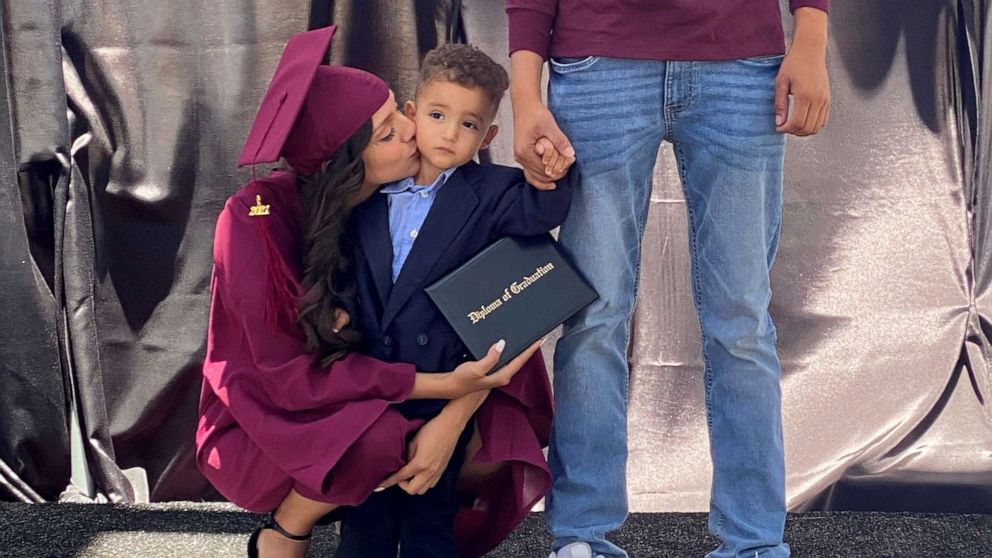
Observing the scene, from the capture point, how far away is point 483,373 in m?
1.78

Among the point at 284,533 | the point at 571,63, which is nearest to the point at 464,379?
the point at 284,533

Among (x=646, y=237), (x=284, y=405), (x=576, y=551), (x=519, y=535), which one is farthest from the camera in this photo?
(x=646, y=237)

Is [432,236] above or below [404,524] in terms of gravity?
above

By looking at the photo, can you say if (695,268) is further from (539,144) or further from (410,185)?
(410,185)

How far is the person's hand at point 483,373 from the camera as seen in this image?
5.83 feet

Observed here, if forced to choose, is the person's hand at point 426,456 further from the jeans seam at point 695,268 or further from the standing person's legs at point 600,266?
the jeans seam at point 695,268

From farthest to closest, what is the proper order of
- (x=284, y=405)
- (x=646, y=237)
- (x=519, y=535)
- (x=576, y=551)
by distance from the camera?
1. (x=646, y=237)
2. (x=519, y=535)
3. (x=576, y=551)
4. (x=284, y=405)

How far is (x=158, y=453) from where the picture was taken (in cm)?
275

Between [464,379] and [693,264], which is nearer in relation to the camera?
[464,379]

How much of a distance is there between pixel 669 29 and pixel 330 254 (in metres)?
0.68

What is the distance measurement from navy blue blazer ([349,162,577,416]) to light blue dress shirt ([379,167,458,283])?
0.8 inches

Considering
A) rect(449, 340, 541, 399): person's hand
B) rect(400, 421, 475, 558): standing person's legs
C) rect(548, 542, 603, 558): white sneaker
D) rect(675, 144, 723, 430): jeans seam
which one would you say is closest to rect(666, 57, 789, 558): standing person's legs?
rect(675, 144, 723, 430): jeans seam

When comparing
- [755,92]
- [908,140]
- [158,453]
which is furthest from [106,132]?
[908,140]

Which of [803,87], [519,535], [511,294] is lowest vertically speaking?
[519,535]
